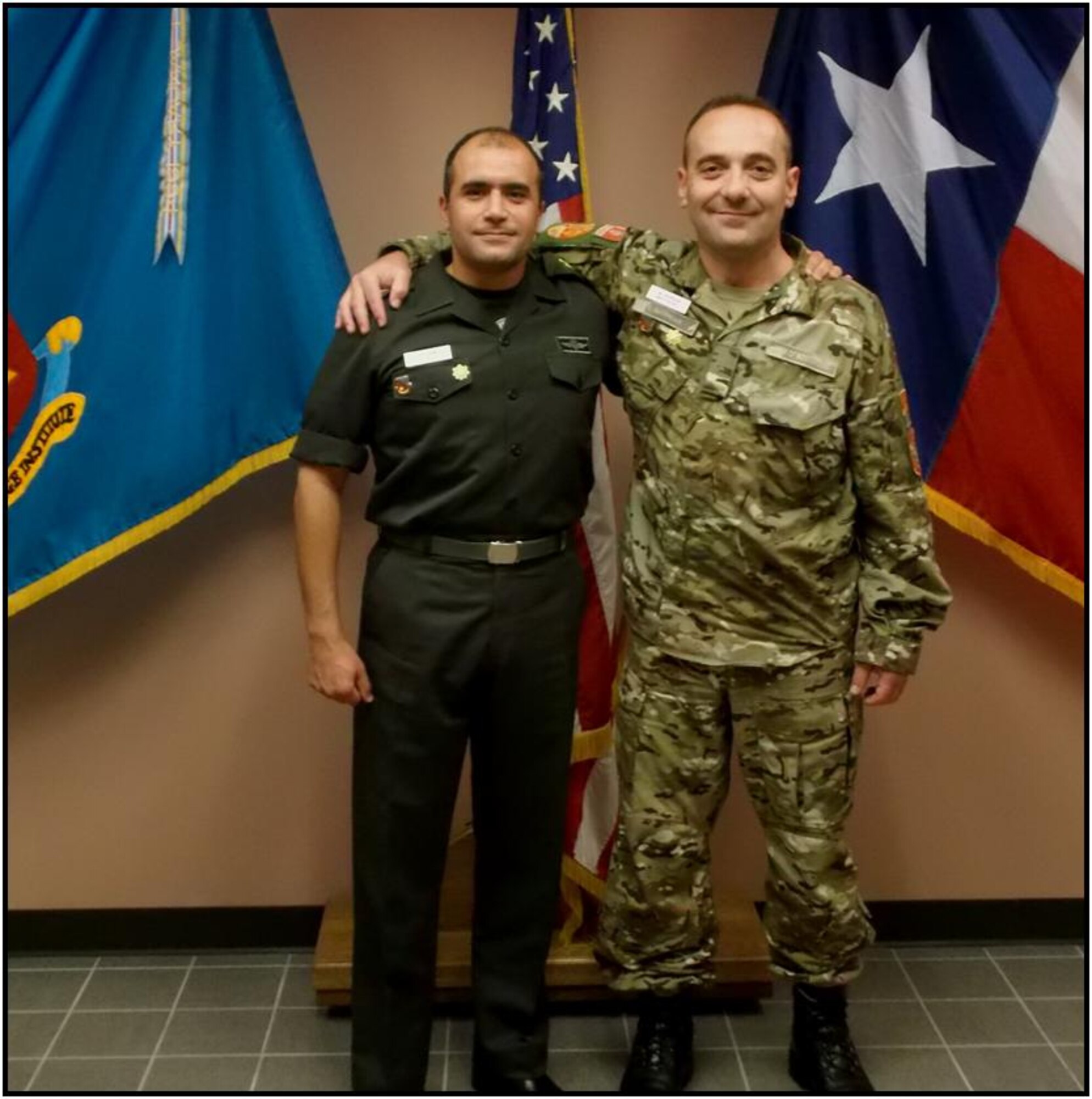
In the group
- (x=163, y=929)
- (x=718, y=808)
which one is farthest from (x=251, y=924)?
(x=718, y=808)

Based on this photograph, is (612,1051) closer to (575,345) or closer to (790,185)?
(575,345)

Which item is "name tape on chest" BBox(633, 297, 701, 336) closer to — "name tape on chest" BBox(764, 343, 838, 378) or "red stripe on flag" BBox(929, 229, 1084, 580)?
"name tape on chest" BBox(764, 343, 838, 378)

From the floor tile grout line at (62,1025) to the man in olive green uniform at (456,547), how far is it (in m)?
0.68

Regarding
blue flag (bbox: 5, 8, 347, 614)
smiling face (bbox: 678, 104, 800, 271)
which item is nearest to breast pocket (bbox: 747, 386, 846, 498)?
smiling face (bbox: 678, 104, 800, 271)

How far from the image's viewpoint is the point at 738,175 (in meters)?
2.01

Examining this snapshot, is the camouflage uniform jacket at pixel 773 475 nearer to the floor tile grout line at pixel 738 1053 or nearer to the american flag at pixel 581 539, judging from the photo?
the american flag at pixel 581 539

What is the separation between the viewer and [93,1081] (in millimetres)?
2418

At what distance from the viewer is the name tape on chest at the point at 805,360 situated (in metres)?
2.08

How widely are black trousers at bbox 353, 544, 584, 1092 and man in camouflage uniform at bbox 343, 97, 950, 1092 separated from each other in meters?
0.16

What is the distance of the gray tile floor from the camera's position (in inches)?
95.7

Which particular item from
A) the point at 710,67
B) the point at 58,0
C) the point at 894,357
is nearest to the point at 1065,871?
the point at 894,357

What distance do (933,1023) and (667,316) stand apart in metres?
1.51

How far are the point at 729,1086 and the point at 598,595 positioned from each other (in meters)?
0.93

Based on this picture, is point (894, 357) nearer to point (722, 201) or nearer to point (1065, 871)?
point (722, 201)
